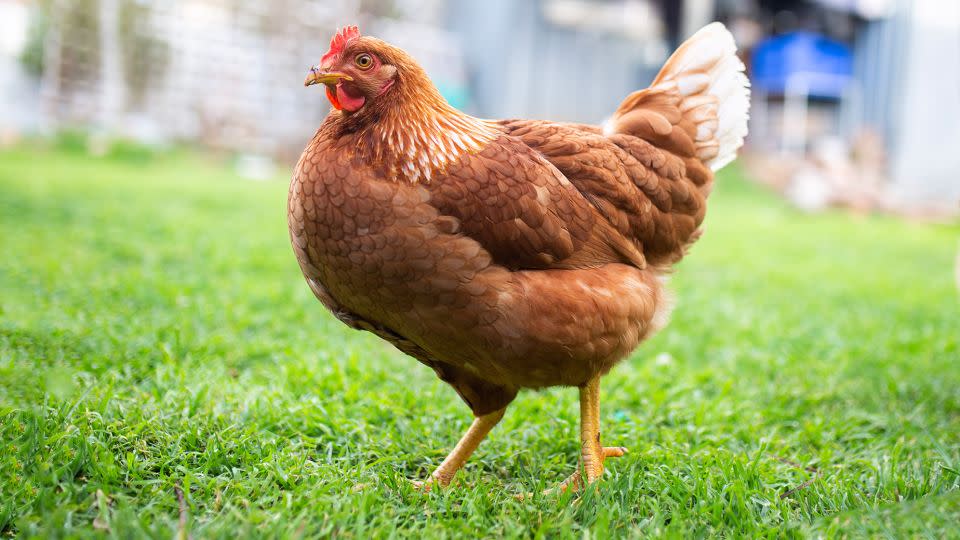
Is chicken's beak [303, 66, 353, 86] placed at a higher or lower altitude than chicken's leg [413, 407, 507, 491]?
higher

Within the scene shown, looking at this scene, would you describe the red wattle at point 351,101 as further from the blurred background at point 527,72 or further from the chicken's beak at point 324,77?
the blurred background at point 527,72

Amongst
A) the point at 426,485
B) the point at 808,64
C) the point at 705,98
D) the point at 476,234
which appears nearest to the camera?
the point at 476,234

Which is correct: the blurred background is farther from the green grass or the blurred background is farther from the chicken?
the chicken

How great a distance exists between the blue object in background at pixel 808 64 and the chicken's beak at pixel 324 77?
14463 millimetres

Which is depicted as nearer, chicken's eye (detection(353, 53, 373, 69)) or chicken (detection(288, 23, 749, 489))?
chicken (detection(288, 23, 749, 489))

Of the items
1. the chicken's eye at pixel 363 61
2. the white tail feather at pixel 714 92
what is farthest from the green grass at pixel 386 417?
the chicken's eye at pixel 363 61

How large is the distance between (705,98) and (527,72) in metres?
11.8

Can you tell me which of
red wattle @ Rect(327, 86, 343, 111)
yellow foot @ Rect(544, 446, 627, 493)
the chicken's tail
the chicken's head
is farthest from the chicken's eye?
yellow foot @ Rect(544, 446, 627, 493)

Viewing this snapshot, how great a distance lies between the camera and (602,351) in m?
2.07

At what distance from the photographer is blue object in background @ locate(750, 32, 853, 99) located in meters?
14.1

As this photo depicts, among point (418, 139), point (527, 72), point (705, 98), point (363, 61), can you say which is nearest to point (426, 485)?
point (418, 139)

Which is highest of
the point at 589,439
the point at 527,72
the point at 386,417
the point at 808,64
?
the point at 808,64

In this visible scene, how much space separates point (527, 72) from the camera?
14.0 metres

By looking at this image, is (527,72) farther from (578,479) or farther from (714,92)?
(578,479)
